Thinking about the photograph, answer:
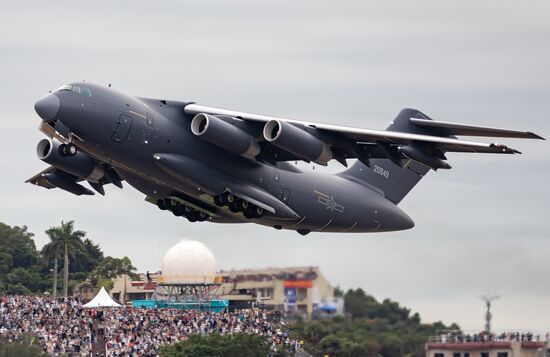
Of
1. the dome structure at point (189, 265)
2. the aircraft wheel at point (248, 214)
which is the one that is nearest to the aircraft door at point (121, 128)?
the aircraft wheel at point (248, 214)

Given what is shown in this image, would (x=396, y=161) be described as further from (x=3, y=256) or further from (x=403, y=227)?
(x=3, y=256)

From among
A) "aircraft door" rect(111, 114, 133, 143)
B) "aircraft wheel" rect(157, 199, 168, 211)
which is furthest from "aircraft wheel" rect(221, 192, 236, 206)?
"aircraft door" rect(111, 114, 133, 143)

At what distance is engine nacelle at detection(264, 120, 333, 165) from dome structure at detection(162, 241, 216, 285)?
113 ft

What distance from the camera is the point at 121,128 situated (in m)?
47.9

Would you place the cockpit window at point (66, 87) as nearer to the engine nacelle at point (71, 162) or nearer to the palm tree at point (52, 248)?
the engine nacelle at point (71, 162)

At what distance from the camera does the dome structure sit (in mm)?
83250

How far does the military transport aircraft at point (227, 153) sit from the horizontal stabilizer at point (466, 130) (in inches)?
1.6

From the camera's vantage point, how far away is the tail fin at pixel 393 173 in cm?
5553

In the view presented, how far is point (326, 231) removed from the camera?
176 ft

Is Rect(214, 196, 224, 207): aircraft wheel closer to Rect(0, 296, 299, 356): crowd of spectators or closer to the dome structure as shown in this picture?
Rect(0, 296, 299, 356): crowd of spectators

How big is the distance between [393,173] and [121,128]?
41.4 feet

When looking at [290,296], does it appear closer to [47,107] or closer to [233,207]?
[233,207]

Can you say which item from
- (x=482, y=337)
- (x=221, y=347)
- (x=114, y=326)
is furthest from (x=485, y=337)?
(x=114, y=326)

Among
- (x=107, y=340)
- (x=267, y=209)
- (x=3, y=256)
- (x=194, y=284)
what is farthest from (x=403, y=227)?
(x=3, y=256)
